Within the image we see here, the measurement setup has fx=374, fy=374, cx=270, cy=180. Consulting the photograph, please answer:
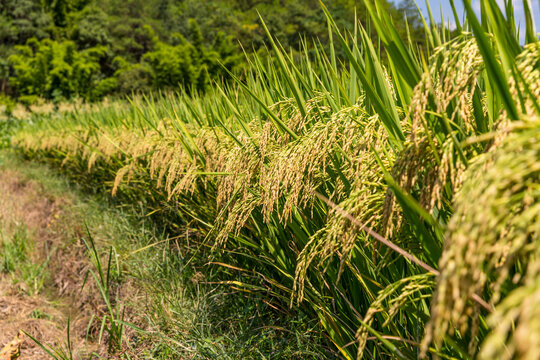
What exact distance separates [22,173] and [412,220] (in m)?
8.08

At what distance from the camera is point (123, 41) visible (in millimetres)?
29781

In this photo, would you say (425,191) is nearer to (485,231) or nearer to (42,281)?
(485,231)

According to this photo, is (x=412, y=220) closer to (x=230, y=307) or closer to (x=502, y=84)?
(x=502, y=84)

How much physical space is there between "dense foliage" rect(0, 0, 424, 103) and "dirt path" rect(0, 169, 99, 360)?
1393 centimetres

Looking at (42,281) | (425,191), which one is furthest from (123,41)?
(425,191)

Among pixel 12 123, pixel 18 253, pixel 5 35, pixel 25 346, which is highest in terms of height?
pixel 5 35

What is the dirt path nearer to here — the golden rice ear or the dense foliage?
the golden rice ear

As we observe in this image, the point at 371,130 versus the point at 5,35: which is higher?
the point at 5,35

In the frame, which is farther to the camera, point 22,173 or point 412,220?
point 22,173

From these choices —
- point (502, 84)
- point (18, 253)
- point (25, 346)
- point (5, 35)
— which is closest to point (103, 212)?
point (18, 253)

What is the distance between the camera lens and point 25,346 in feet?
8.85

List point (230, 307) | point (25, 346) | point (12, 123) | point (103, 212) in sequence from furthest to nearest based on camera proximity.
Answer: point (12, 123) → point (103, 212) → point (25, 346) → point (230, 307)

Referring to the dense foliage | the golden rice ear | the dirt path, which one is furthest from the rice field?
the dense foliage

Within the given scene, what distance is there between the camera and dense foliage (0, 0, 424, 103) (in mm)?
20594
